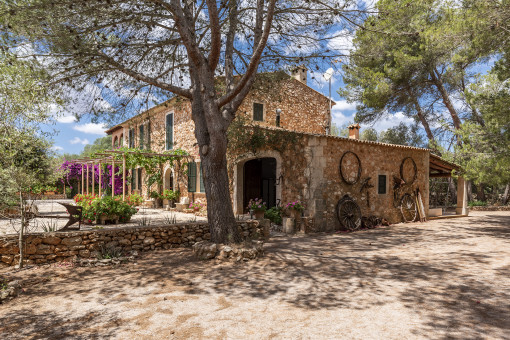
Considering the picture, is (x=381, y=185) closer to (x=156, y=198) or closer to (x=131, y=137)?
(x=156, y=198)

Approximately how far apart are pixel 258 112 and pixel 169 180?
547cm

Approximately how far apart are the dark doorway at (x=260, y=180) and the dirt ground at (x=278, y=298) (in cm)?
548

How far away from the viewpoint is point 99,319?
Answer: 3.47 m

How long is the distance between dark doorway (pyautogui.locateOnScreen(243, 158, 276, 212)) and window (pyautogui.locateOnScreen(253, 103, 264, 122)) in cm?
174

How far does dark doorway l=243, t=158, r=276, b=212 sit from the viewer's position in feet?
39.6

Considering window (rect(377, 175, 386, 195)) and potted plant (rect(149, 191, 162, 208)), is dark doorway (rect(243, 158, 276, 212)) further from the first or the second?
potted plant (rect(149, 191, 162, 208))

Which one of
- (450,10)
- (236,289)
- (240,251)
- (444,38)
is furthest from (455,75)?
(236,289)

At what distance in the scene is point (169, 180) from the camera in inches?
587

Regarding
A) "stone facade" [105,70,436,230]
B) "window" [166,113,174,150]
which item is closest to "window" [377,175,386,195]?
"stone facade" [105,70,436,230]

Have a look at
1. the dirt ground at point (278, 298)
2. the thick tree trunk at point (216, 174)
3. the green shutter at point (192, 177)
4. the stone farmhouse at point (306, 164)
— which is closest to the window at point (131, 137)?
the stone farmhouse at point (306, 164)

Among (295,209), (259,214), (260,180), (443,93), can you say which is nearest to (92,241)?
(259,214)

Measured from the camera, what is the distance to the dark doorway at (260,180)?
12.1 metres

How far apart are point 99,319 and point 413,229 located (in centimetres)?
954

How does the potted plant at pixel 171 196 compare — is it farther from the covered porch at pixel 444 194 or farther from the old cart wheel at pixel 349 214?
the covered porch at pixel 444 194
